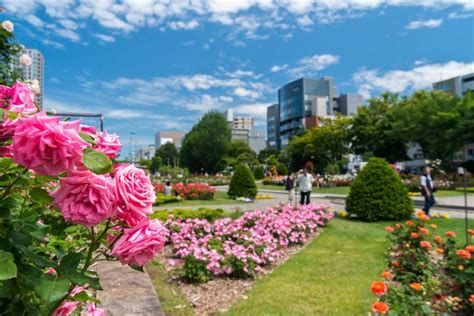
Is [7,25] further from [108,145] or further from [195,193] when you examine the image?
[195,193]

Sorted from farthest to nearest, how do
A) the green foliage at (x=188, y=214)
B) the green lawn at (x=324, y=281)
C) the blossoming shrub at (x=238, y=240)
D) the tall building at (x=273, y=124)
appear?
the tall building at (x=273, y=124)
the green foliage at (x=188, y=214)
the blossoming shrub at (x=238, y=240)
the green lawn at (x=324, y=281)

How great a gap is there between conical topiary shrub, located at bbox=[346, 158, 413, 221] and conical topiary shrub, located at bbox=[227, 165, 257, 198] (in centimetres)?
947

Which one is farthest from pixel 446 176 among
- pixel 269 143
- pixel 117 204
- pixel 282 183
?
pixel 269 143

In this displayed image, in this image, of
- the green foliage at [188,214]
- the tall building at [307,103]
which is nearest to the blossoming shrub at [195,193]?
the green foliage at [188,214]

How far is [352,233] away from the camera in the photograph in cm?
841

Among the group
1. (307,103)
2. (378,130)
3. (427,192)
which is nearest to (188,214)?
(427,192)

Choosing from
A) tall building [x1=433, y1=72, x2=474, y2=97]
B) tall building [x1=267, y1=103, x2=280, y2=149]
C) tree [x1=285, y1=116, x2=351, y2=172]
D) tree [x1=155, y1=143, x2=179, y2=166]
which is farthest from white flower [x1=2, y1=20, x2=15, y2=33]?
tall building [x1=267, y1=103, x2=280, y2=149]

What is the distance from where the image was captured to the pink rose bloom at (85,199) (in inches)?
32.4

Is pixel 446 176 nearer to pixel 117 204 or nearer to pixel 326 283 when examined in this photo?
pixel 326 283

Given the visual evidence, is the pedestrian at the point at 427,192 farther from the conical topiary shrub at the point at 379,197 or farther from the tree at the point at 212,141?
the tree at the point at 212,141

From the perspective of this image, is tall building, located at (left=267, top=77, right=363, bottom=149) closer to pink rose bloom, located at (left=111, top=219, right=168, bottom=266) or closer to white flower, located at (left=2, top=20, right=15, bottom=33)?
white flower, located at (left=2, top=20, right=15, bottom=33)

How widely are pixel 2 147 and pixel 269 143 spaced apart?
11236cm

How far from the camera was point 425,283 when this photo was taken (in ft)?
13.3

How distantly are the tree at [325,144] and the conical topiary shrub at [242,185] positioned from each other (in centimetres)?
2870
